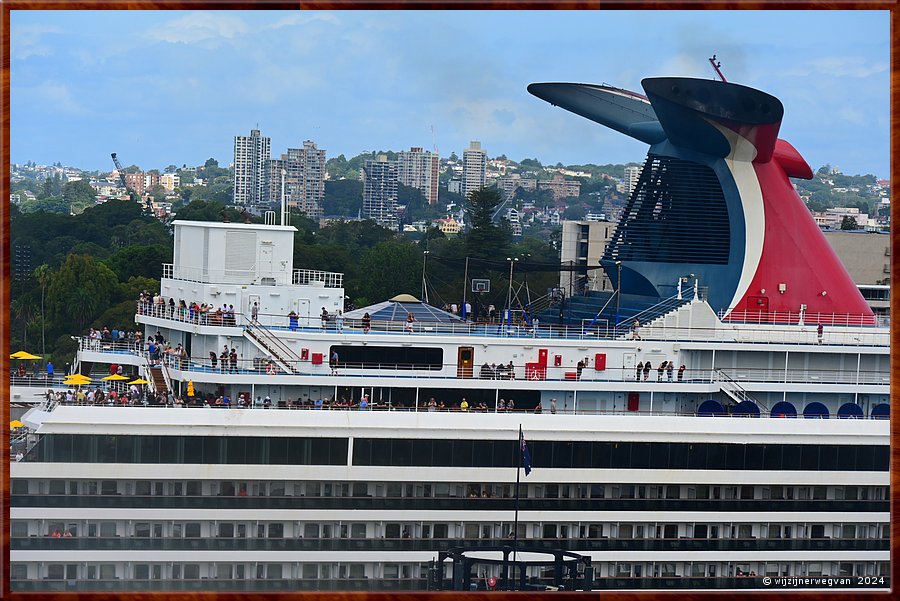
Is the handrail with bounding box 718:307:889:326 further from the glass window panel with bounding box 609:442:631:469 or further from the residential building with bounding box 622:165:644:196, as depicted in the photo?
the residential building with bounding box 622:165:644:196

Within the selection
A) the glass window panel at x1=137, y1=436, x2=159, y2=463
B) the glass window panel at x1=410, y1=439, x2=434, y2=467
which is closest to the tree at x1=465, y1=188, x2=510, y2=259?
the glass window panel at x1=410, y1=439, x2=434, y2=467

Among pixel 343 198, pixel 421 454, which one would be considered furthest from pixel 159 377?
pixel 343 198

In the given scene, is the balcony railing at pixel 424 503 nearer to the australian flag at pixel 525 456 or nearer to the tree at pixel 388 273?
the australian flag at pixel 525 456

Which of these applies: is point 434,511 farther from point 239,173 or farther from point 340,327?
point 239,173

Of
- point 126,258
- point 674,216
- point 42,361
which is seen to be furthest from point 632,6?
point 126,258

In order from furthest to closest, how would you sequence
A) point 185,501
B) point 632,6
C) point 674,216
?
1. point 674,216
2. point 185,501
3. point 632,6

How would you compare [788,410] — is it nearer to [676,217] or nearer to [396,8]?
[676,217]

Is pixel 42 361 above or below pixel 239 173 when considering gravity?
below
